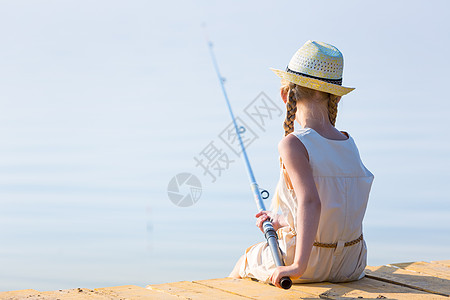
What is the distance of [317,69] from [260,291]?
1.05 metres

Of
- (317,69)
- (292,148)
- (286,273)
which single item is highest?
(317,69)

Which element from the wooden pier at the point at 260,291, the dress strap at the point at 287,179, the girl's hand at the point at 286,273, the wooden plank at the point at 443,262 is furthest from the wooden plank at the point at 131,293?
the wooden plank at the point at 443,262

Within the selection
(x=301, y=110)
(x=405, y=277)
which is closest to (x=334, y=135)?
(x=301, y=110)

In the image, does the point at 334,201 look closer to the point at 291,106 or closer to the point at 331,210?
the point at 331,210

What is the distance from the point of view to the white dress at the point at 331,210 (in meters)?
2.89

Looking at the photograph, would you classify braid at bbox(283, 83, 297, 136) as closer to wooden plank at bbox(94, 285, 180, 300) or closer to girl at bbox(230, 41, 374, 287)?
girl at bbox(230, 41, 374, 287)

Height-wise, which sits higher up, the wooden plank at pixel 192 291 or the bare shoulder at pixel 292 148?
the bare shoulder at pixel 292 148

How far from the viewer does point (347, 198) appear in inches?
116

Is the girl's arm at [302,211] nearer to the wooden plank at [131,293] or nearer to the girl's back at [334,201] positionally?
the girl's back at [334,201]

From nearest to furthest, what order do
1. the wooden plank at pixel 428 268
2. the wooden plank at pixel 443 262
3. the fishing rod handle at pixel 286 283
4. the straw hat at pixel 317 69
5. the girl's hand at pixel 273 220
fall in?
the fishing rod handle at pixel 286 283 < the straw hat at pixel 317 69 < the girl's hand at pixel 273 220 < the wooden plank at pixel 428 268 < the wooden plank at pixel 443 262

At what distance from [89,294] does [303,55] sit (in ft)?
4.82

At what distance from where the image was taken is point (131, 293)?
9.36 ft

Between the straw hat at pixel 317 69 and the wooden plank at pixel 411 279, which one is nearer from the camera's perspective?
the straw hat at pixel 317 69

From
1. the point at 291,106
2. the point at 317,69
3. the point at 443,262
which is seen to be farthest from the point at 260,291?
the point at 443,262
